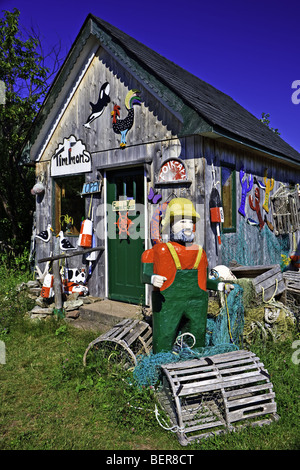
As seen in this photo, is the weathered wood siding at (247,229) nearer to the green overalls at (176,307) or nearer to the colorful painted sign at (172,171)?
the colorful painted sign at (172,171)

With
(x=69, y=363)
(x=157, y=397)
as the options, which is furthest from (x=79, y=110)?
(x=157, y=397)

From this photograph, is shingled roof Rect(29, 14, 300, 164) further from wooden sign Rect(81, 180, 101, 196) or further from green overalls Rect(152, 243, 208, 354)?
green overalls Rect(152, 243, 208, 354)

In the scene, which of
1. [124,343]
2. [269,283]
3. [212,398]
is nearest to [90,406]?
[124,343]

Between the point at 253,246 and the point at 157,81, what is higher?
the point at 157,81

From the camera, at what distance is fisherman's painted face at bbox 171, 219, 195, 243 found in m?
3.91

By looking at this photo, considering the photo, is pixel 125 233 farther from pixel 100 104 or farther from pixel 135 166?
pixel 100 104

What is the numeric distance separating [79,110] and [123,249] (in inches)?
118

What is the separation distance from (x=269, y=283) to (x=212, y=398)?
2.29 m

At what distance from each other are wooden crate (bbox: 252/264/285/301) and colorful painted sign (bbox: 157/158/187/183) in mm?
1858

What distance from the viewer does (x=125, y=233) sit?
6.43m

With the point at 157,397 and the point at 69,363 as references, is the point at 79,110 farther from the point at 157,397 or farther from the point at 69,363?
the point at 157,397

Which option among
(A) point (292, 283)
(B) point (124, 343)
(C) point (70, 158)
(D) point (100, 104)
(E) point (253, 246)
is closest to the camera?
(B) point (124, 343)

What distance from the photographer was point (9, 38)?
7.88 metres

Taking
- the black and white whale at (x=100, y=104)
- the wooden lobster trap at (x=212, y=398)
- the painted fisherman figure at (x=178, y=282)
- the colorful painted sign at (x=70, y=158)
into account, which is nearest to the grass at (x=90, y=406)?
the wooden lobster trap at (x=212, y=398)
